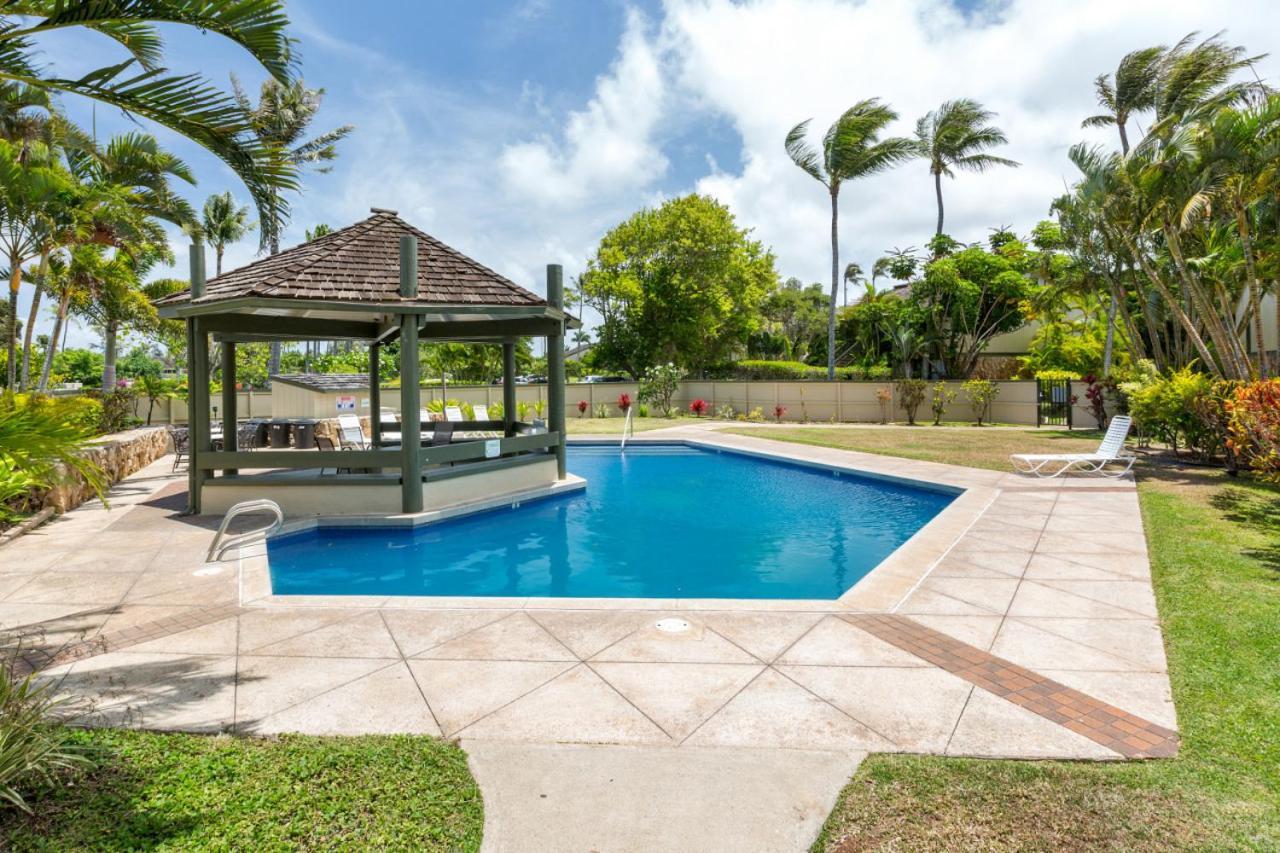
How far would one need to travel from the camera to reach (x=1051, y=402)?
2359 centimetres

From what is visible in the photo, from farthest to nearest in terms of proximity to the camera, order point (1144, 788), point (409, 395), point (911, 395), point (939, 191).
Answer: point (939, 191)
point (911, 395)
point (409, 395)
point (1144, 788)

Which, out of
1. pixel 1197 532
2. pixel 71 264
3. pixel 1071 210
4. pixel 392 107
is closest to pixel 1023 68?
pixel 1071 210

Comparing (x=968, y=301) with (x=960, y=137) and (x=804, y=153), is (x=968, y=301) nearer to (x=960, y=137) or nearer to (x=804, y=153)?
(x=960, y=137)

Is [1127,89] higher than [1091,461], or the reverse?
[1127,89]

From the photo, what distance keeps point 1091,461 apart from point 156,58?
1441cm

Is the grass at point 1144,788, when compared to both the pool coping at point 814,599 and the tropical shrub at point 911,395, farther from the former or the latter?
the tropical shrub at point 911,395

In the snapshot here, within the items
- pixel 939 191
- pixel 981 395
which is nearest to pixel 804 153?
pixel 981 395

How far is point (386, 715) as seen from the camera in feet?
12.2

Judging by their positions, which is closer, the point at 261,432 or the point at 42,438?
the point at 42,438

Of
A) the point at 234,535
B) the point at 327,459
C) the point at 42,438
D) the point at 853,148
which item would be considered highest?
the point at 853,148

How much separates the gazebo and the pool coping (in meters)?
0.38

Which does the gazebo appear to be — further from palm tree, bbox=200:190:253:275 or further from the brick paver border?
palm tree, bbox=200:190:253:275

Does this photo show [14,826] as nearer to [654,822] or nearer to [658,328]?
[654,822]

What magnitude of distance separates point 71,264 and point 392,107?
10.2 m
